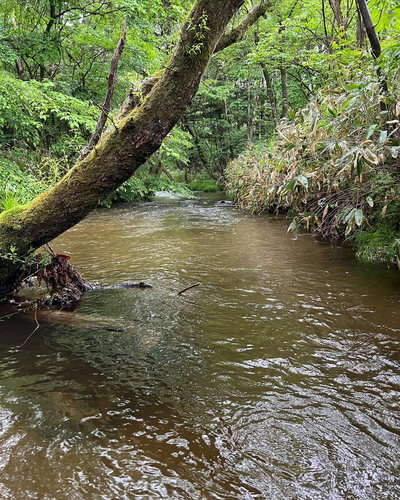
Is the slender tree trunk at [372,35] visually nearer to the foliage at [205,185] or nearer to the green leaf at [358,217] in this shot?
the green leaf at [358,217]

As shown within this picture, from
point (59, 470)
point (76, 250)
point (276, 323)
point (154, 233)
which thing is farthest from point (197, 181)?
point (59, 470)

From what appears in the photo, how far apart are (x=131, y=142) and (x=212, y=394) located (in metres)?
2.56

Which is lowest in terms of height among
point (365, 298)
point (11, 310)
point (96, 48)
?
point (11, 310)

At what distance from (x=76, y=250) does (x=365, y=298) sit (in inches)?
227

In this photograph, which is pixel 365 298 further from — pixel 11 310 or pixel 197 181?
pixel 197 181

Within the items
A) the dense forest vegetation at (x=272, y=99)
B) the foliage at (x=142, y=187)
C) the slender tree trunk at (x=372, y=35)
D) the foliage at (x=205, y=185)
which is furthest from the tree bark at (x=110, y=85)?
the foliage at (x=205, y=185)

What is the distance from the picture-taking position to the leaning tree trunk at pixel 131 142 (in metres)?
3.32

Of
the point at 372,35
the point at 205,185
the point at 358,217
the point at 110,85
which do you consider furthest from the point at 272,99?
the point at 358,217

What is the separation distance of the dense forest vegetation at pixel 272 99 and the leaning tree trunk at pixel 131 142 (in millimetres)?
115

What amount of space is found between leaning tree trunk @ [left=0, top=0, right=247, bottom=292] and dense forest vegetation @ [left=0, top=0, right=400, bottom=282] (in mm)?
115

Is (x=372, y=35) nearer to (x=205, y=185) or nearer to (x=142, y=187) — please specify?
(x=142, y=187)

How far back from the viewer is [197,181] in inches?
1061

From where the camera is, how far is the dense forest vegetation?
3711 millimetres

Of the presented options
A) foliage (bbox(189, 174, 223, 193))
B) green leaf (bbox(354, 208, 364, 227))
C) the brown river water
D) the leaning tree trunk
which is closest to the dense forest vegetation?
green leaf (bbox(354, 208, 364, 227))
